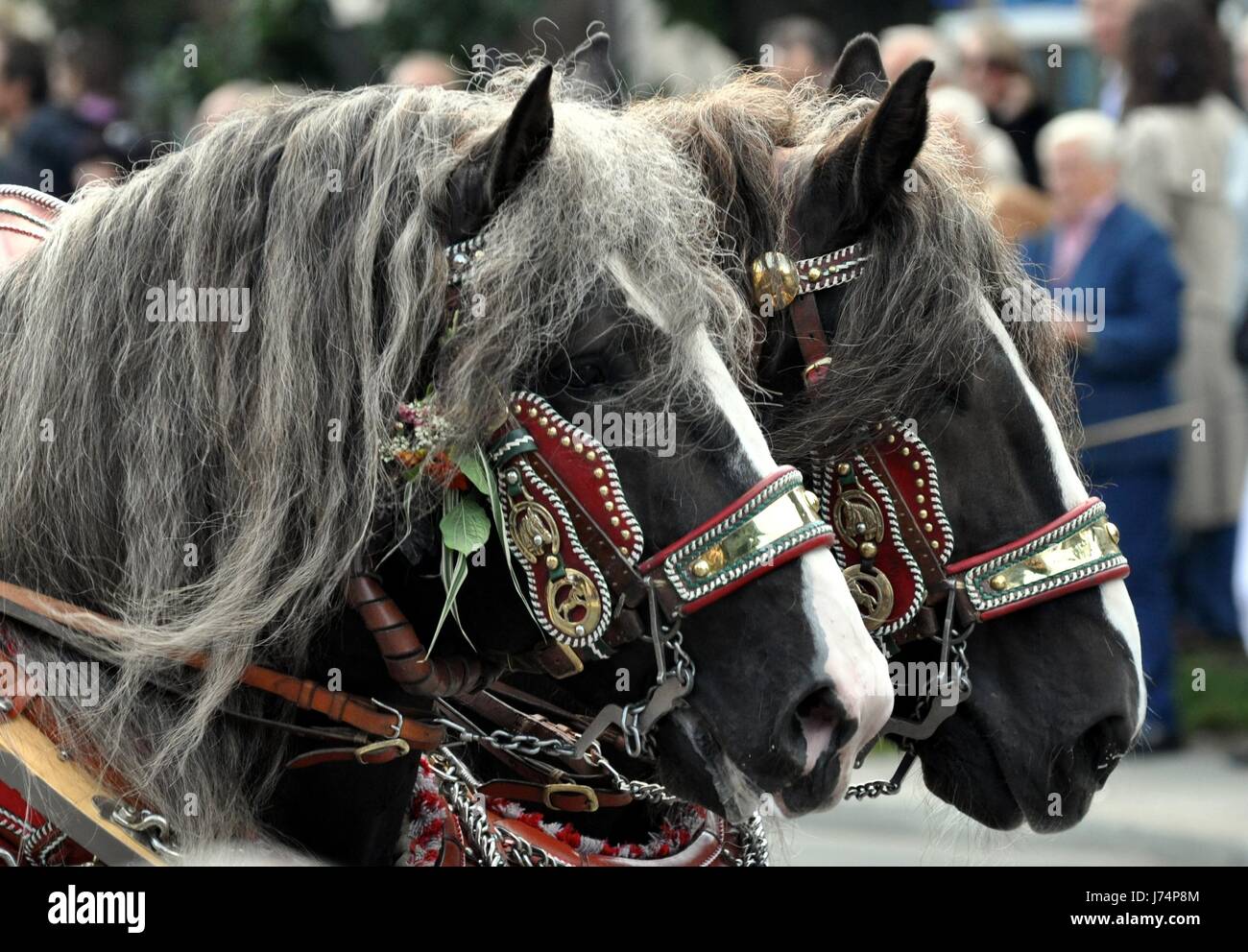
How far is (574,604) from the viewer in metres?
2.21

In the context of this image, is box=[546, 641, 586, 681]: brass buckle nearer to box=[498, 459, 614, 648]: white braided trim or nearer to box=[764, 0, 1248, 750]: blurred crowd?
box=[498, 459, 614, 648]: white braided trim

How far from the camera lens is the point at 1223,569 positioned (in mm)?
6375

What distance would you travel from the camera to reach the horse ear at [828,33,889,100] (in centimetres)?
328

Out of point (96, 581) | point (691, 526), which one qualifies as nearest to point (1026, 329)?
point (691, 526)

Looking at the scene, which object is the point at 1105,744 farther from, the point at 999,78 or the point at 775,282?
the point at 999,78

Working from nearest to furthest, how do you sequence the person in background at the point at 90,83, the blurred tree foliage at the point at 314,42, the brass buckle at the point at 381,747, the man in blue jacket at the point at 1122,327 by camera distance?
1. the brass buckle at the point at 381,747
2. the man in blue jacket at the point at 1122,327
3. the person in background at the point at 90,83
4. the blurred tree foliage at the point at 314,42

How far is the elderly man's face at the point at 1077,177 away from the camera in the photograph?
560cm

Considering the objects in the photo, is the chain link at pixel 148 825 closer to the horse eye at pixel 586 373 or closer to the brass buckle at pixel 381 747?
the brass buckle at pixel 381 747

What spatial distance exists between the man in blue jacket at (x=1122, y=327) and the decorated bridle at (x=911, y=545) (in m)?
2.62

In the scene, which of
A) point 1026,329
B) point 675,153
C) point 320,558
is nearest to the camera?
point 320,558

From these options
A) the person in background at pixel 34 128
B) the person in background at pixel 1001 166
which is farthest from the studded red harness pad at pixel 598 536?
the person in background at pixel 34 128
